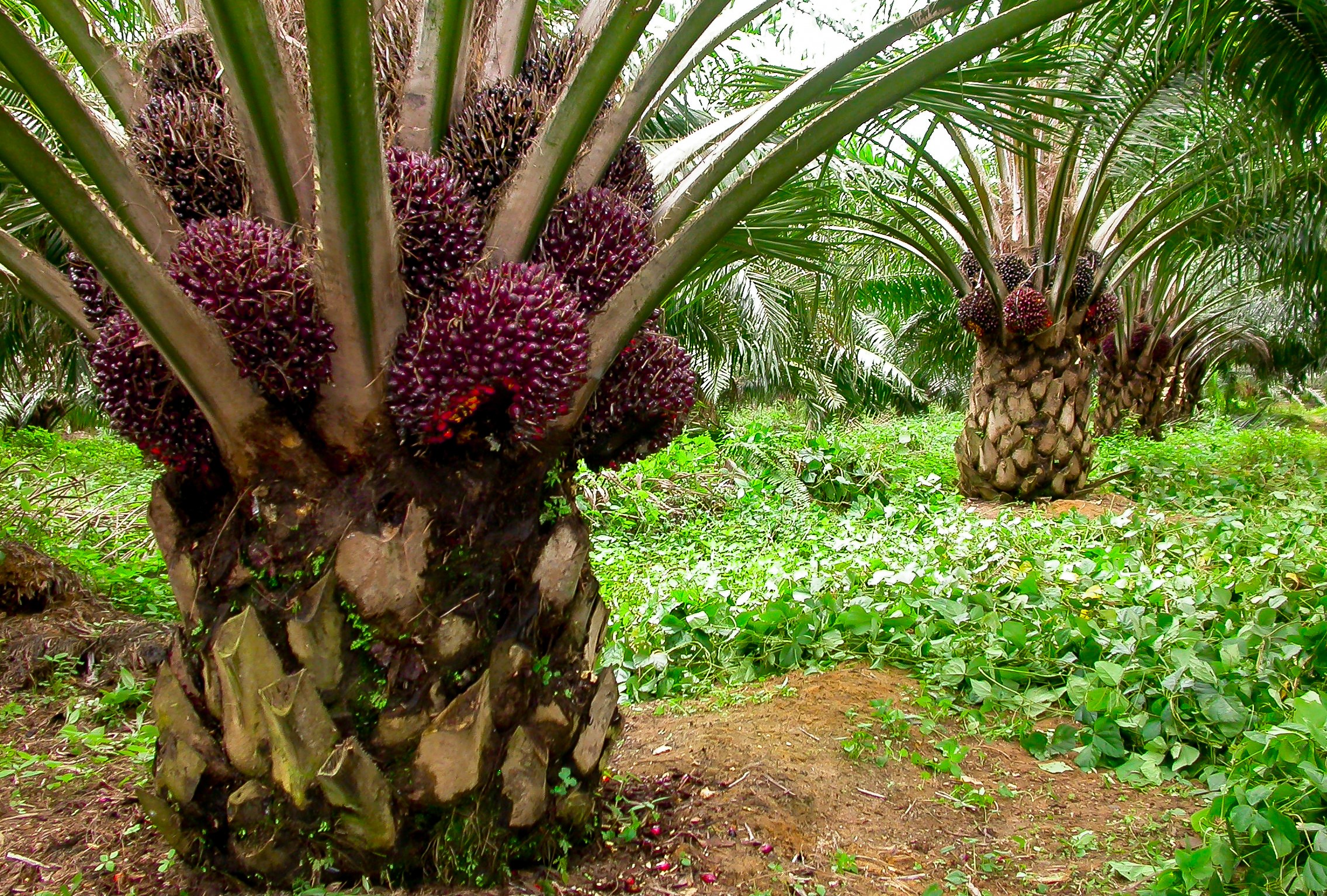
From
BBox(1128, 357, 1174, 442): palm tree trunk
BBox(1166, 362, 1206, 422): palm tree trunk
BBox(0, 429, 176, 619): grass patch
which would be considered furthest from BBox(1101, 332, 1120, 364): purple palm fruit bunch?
BBox(0, 429, 176, 619): grass patch

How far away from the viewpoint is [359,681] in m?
1.73

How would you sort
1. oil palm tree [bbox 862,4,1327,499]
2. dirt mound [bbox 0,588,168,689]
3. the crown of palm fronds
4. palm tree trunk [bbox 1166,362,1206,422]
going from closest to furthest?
1. the crown of palm fronds
2. dirt mound [bbox 0,588,168,689]
3. oil palm tree [bbox 862,4,1327,499]
4. palm tree trunk [bbox 1166,362,1206,422]

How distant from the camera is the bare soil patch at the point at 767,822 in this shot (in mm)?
1942

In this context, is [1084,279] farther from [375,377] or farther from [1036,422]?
[375,377]

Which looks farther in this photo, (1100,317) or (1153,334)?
(1153,334)

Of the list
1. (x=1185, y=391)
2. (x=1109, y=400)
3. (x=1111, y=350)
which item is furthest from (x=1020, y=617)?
(x=1185, y=391)

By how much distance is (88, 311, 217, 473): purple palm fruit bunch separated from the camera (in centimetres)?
179

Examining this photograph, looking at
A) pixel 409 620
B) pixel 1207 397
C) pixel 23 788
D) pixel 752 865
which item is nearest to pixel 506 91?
pixel 409 620

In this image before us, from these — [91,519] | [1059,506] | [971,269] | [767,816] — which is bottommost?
[91,519]

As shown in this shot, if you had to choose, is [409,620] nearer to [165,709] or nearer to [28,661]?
[165,709]

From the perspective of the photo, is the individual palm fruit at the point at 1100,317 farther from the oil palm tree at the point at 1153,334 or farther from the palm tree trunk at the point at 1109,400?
the palm tree trunk at the point at 1109,400

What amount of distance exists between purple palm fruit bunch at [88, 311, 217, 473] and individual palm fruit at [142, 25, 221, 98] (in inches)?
21.1

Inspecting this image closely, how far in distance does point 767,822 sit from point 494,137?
1.73 metres

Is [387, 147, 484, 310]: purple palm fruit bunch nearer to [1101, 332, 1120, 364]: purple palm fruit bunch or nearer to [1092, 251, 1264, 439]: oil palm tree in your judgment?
[1092, 251, 1264, 439]: oil palm tree
